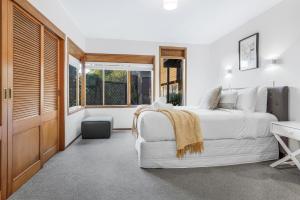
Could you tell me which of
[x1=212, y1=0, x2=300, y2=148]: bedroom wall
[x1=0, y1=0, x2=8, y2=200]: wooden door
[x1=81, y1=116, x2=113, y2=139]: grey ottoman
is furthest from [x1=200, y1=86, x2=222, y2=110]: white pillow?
[x1=0, y1=0, x2=8, y2=200]: wooden door

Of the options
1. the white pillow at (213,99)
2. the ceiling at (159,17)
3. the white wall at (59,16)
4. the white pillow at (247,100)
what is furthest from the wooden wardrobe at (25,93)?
the white pillow at (247,100)

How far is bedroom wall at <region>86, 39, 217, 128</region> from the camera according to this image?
5473 millimetres

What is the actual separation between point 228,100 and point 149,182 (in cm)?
234

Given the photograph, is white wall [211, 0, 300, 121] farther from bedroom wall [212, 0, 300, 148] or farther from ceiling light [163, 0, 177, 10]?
ceiling light [163, 0, 177, 10]

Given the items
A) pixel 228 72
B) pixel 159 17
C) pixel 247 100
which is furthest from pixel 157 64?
pixel 247 100

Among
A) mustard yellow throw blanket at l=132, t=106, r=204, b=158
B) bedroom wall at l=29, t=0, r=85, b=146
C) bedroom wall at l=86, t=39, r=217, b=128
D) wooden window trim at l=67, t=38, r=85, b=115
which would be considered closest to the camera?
mustard yellow throw blanket at l=132, t=106, r=204, b=158

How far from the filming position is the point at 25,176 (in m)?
2.29

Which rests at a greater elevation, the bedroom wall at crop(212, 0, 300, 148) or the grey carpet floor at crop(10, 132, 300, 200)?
the bedroom wall at crop(212, 0, 300, 148)

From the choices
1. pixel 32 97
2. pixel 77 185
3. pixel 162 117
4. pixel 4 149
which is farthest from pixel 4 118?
pixel 162 117

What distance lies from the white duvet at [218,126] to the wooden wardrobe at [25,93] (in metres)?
1.42

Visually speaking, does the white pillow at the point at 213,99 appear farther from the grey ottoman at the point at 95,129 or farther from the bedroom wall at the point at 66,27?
the bedroom wall at the point at 66,27

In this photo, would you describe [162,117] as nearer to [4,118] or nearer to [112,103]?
[4,118]

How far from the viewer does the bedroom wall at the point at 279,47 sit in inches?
117

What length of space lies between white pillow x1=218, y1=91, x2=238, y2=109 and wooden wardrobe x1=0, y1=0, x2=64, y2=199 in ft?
10.4
